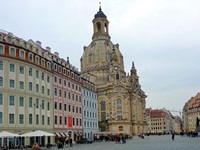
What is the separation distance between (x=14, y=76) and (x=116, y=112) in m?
92.0

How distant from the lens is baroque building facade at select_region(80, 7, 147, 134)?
458 feet

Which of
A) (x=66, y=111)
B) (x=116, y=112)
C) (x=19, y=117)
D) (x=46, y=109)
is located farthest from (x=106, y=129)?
(x=19, y=117)

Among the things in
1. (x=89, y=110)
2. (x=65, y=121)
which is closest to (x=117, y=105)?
(x=89, y=110)

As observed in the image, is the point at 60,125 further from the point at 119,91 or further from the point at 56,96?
the point at 119,91

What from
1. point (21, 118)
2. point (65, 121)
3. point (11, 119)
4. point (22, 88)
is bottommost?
point (65, 121)

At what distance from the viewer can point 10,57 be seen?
168 ft

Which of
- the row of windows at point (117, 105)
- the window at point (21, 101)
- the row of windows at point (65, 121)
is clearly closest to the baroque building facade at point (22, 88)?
the window at point (21, 101)

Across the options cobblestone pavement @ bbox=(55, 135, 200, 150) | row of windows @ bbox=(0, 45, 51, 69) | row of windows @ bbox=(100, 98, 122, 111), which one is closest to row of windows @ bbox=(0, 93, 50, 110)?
row of windows @ bbox=(0, 45, 51, 69)

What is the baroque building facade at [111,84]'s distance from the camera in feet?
458

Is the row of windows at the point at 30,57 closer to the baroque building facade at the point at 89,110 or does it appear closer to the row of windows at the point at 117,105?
the baroque building facade at the point at 89,110

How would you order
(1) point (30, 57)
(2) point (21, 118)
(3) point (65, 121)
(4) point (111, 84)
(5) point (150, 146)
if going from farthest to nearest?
(4) point (111, 84) < (3) point (65, 121) < (1) point (30, 57) < (2) point (21, 118) < (5) point (150, 146)

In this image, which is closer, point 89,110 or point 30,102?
point 30,102

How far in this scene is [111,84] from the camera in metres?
142

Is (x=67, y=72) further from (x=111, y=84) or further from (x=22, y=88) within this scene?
(x=111, y=84)
